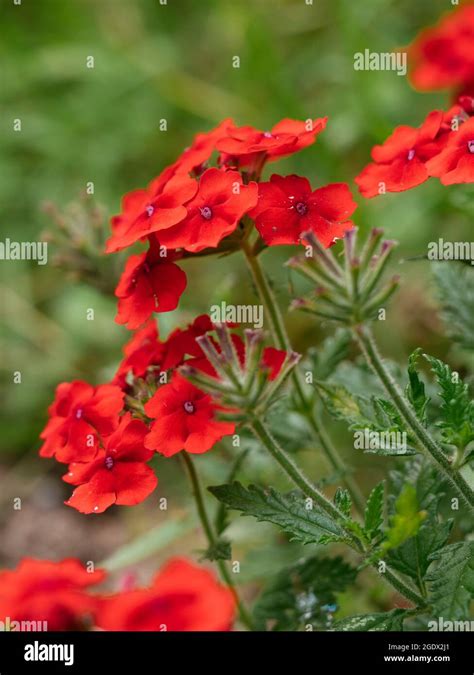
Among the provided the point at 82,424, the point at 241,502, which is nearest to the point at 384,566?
the point at 241,502

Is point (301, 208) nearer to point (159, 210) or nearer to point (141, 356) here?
point (159, 210)

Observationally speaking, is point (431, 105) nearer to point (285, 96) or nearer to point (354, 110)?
point (354, 110)

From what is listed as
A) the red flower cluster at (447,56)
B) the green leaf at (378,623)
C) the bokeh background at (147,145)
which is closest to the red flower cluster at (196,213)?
the green leaf at (378,623)

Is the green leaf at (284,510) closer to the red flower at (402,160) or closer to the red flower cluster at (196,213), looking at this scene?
the red flower cluster at (196,213)

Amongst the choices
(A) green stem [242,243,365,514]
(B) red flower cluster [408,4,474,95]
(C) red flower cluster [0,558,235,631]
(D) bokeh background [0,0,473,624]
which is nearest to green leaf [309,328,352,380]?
(A) green stem [242,243,365,514]

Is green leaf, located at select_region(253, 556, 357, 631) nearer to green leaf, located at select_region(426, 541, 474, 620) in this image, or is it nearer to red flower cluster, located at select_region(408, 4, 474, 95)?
green leaf, located at select_region(426, 541, 474, 620)
